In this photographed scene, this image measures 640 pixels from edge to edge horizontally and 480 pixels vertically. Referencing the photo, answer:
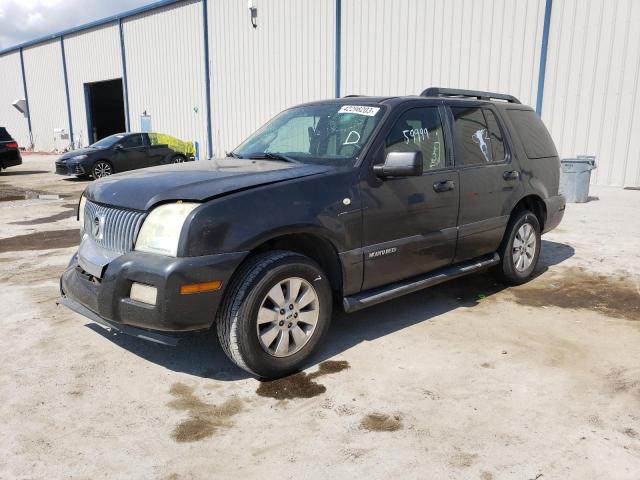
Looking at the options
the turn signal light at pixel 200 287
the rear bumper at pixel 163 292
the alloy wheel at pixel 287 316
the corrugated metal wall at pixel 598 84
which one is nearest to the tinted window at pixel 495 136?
the alloy wheel at pixel 287 316

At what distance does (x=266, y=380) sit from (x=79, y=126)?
29.9 m

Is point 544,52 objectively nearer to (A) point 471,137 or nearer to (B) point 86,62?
(A) point 471,137

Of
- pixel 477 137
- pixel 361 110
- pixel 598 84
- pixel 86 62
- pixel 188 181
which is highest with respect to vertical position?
pixel 86 62

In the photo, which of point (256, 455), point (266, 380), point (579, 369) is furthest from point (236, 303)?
point (579, 369)

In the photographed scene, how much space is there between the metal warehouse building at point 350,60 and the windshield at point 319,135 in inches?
382

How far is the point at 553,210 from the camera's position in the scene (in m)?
5.91

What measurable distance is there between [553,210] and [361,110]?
112 inches

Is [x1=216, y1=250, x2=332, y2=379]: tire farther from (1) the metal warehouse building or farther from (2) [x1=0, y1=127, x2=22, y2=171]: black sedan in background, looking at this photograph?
(2) [x1=0, y1=127, x2=22, y2=171]: black sedan in background

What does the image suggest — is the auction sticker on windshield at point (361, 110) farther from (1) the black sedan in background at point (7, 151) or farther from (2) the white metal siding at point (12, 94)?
(2) the white metal siding at point (12, 94)

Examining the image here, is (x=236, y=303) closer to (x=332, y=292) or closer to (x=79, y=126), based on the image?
(x=332, y=292)

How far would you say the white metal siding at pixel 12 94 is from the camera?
33.9 metres

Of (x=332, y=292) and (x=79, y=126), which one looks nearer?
(x=332, y=292)

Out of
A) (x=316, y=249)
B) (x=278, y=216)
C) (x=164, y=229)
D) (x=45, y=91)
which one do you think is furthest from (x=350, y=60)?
(x=45, y=91)

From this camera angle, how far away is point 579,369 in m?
3.74
